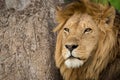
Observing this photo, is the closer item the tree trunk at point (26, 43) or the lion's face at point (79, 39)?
the lion's face at point (79, 39)

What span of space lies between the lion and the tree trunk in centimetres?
48

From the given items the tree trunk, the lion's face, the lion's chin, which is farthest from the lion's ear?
the tree trunk

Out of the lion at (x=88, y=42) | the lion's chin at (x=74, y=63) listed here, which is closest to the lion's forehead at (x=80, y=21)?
the lion at (x=88, y=42)

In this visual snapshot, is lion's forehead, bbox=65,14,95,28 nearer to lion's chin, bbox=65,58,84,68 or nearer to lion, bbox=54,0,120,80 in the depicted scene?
lion, bbox=54,0,120,80

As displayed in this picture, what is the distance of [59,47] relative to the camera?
8.30m

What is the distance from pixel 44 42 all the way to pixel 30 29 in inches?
9.4

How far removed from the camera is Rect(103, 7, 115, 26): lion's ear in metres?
8.06

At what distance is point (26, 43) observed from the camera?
28.8 feet

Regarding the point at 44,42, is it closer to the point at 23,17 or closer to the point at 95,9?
the point at 23,17

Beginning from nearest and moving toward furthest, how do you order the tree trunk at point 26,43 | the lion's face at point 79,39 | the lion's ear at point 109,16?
the lion's face at point 79,39 < the lion's ear at point 109,16 < the tree trunk at point 26,43

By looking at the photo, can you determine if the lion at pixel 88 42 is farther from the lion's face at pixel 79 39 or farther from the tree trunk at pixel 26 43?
the tree trunk at pixel 26 43

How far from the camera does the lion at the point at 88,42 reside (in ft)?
26.1

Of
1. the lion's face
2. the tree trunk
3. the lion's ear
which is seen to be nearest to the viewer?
the lion's face

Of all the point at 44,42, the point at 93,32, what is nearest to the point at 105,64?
the point at 93,32
